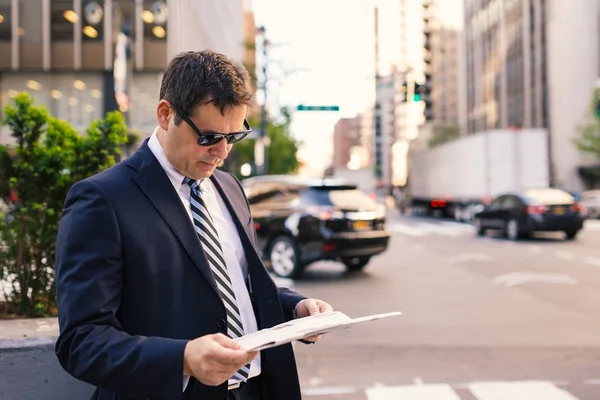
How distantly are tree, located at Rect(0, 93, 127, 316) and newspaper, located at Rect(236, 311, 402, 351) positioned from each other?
2358mm

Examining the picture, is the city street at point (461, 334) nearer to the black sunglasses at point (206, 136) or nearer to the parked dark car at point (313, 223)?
the parked dark car at point (313, 223)

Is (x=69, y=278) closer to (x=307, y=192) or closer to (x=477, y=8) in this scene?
(x=307, y=192)

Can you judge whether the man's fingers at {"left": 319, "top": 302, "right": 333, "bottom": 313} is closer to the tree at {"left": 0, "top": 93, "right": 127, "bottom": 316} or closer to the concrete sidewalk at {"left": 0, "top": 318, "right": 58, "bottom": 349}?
the concrete sidewalk at {"left": 0, "top": 318, "right": 58, "bottom": 349}

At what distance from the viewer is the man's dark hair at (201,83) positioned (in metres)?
1.86

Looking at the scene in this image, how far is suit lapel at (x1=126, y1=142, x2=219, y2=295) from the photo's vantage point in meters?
1.84

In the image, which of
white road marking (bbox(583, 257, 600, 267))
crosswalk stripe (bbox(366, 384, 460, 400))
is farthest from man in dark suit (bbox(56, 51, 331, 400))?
white road marking (bbox(583, 257, 600, 267))

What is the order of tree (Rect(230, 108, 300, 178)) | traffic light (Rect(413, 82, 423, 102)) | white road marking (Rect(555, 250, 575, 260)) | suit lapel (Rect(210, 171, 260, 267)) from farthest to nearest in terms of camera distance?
1. tree (Rect(230, 108, 300, 178))
2. traffic light (Rect(413, 82, 423, 102))
3. white road marking (Rect(555, 250, 575, 260))
4. suit lapel (Rect(210, 171, 260, 267))

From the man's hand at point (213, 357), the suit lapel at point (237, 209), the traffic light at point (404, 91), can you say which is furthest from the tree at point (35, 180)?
the traffic light at point (404, 91)

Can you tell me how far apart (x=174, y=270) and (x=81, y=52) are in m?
30.2

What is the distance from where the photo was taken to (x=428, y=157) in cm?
3803

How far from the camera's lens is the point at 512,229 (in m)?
19.2

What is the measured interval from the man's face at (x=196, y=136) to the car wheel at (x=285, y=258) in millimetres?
9159

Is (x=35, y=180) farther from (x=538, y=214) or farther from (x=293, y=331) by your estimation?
(x=538, y=214)

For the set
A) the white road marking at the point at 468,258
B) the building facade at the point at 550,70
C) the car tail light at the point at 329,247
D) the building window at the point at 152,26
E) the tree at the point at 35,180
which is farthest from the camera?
the building facade at the point at 550,70
